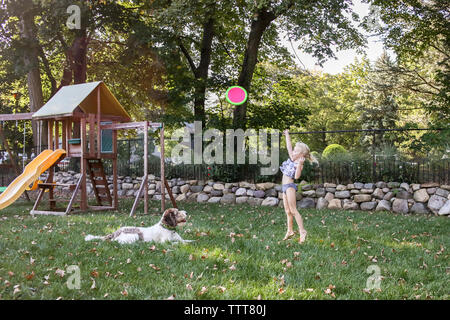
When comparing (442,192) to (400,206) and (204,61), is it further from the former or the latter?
(204,61)

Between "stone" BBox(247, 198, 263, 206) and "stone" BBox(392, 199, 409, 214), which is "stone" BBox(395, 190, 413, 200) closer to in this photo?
"stone" BBox(392, 199, 409, 214)

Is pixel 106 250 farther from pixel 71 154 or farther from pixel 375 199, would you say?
pixel 375 199

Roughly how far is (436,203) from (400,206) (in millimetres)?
844

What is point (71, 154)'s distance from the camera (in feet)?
32.8

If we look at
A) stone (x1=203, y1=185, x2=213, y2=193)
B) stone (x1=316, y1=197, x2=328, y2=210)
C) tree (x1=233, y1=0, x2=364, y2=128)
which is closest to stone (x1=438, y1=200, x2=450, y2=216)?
stone (x1=316, y1=197, x2=328, y2=210)

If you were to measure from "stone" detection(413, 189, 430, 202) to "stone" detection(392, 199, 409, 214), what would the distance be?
0.29 meters

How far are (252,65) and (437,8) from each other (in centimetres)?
715

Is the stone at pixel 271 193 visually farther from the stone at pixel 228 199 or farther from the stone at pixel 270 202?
the stone at pixel 228 199

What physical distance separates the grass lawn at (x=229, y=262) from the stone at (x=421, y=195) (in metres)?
2.73

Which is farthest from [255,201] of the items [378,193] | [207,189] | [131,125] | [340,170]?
[131,125]

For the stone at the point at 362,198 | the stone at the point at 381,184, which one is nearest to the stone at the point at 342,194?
the stone at the point at 362,198

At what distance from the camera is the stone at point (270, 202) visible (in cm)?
1109

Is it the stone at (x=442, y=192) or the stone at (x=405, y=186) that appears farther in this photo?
the stone at (x=405, y=186)

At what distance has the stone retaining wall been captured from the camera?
983 cm
